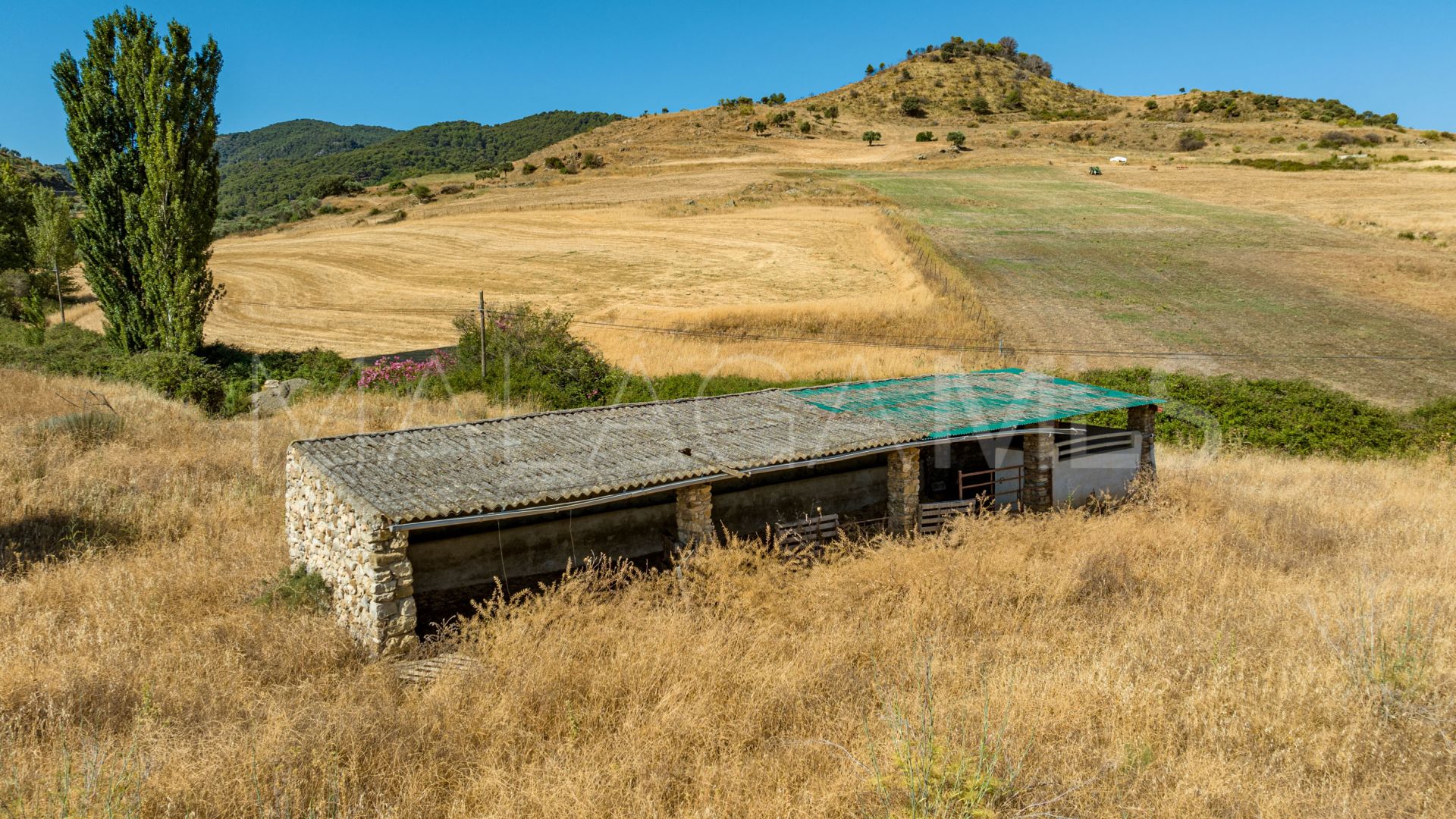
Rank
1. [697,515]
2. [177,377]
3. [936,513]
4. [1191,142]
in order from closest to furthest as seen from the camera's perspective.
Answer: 1. [697,515]
2. [936,513]
3. [177,377]
4. [1191,142]

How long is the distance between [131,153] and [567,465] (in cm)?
2325

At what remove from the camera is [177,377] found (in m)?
21.2

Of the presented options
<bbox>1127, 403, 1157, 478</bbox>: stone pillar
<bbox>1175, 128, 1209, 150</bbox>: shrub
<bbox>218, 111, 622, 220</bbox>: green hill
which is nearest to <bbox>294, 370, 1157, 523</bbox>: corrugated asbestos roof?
<bbox>1127, 403, 1157, 478</bbox>: stone pillar

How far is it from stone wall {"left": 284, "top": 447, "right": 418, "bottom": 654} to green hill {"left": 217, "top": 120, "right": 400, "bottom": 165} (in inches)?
6308

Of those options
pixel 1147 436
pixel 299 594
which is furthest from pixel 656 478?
pixel 1147 436

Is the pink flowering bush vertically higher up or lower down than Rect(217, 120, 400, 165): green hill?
lower down

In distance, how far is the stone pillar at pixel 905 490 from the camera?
38.7ft

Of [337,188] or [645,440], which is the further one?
[337,188]

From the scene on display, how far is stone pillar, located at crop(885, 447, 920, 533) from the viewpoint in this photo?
38.7ft

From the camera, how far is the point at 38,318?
2969 centimetres

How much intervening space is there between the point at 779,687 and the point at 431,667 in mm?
3351

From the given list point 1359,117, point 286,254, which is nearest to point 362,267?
point 286,254

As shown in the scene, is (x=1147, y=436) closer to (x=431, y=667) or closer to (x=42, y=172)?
(x=431, y=667)

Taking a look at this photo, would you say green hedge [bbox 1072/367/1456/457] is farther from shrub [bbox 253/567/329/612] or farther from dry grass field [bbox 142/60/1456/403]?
shrub [bbox 253/567/329/612]
